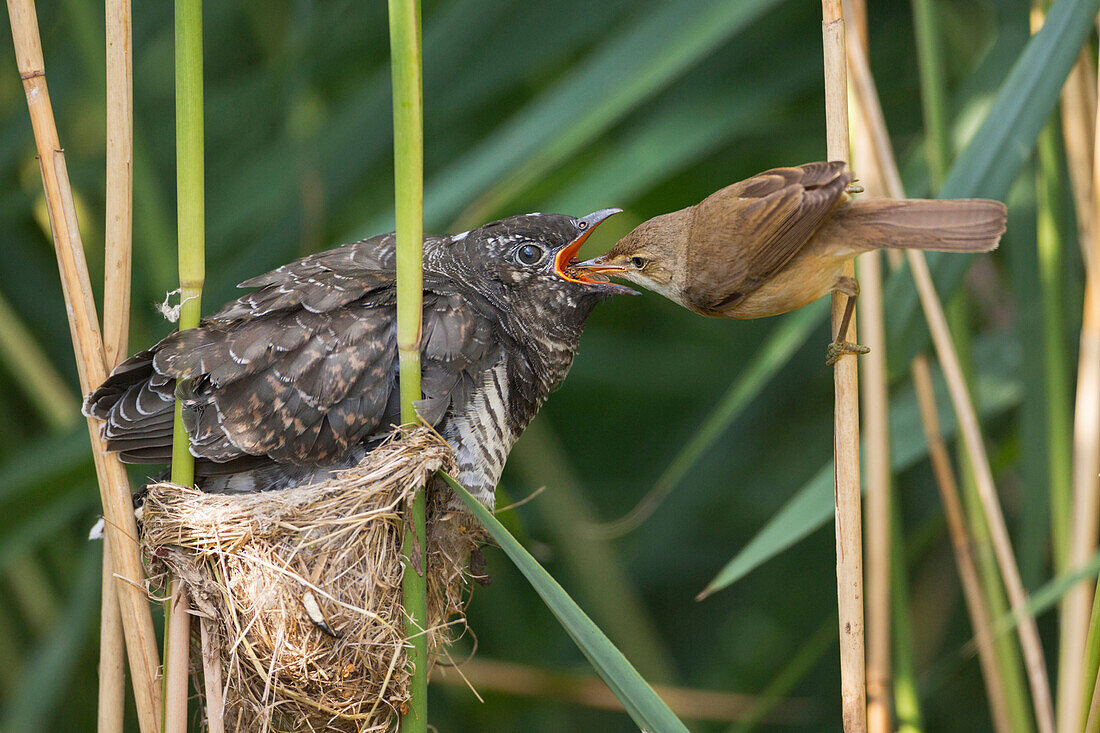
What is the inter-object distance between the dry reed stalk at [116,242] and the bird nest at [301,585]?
0.12 metres

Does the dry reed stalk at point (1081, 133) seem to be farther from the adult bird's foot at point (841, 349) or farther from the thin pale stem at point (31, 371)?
the thin pale stem at point (31, 371)

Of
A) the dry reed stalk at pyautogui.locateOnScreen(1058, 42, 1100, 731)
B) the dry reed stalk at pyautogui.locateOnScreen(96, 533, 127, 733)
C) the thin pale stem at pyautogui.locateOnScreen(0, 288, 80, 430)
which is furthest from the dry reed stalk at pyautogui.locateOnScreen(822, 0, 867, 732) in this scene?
the thin pale stem at pyautogui.locateOnScreen(0, 288, 80, 430)

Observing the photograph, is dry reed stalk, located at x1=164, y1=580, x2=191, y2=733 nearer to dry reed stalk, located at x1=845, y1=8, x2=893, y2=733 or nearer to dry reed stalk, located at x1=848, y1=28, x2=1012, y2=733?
dry reed stalk, located at x1=845, y1=8, x2=893, y2=733

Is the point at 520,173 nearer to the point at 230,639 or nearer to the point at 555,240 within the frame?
the point at 555,240

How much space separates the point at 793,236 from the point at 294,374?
2.79 ft

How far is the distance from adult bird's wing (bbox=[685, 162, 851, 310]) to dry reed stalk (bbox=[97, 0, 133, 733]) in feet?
2.64

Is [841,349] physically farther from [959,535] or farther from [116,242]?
[116,242]

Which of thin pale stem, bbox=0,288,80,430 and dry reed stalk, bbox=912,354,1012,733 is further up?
thin pale stem, bbox=0,288,80,430

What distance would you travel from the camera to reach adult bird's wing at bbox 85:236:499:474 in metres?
1.49

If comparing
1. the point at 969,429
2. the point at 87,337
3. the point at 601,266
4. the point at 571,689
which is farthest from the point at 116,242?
the point at 571,689

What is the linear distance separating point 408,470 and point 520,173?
0.52m

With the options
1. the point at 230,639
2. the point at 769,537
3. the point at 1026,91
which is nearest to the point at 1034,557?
the point at 769,537

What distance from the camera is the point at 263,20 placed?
2572 mm

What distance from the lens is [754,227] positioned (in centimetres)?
117
